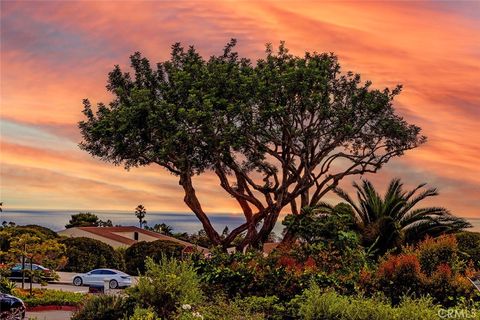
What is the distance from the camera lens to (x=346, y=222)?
22.1 metres

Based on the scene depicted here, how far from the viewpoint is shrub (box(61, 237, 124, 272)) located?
45938 millimetres

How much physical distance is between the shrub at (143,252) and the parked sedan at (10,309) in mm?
25380

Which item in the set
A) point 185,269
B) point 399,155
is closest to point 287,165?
point 399,155

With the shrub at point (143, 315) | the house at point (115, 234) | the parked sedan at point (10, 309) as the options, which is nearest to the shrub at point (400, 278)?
the shrub at point (143, 315)

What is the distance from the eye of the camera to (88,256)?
4622 cm

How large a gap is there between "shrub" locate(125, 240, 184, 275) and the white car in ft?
19.0

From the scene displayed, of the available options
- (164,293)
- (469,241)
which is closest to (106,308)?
(164,293)

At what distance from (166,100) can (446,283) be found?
2745 centimetres

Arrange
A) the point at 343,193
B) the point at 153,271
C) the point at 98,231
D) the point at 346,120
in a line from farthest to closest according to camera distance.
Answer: the point at 98,231, the point at 346,120, the point at 343,193, the point at 153,271

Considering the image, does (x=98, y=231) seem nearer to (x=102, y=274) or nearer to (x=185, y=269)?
(x=102, y=274)

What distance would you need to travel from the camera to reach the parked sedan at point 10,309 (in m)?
18.0

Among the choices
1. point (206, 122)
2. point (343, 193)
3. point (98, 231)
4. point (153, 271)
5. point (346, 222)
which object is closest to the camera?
point (153, 271)

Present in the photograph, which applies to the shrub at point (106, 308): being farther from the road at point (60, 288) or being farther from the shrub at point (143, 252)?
the shrub at point (143, 252)

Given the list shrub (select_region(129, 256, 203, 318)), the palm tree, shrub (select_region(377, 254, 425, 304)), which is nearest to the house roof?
the palm tree
